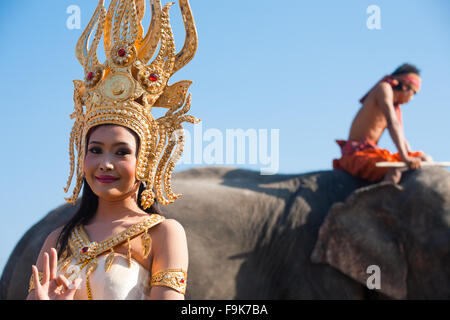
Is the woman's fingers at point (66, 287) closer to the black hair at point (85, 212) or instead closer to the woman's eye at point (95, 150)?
the black hair at point (85, 212)

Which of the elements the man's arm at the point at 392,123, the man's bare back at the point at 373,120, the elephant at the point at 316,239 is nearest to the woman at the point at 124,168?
the elephant at the point at 316,239

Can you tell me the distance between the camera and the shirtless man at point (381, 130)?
5.61 meters

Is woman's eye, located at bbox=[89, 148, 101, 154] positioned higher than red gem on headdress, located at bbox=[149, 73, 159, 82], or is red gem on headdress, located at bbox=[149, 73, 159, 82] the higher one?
red gem on headdress, located at bbox=[149, 73, 159, 82]

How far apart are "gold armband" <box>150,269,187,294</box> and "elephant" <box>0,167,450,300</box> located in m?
2.98

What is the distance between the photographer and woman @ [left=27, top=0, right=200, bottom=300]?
6.80 ft

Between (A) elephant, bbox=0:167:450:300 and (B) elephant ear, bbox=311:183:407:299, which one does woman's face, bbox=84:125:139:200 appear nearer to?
(A) elephant, bbox=0:167:450:300

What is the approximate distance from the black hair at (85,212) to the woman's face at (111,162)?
62mm

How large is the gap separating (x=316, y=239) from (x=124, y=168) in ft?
12.2

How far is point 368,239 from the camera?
543 cm

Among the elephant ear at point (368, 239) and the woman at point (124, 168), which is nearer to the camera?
the woman at point (124, 168)

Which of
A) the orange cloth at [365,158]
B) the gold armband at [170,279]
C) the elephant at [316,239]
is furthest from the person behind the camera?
the orange cloth at [365,158]

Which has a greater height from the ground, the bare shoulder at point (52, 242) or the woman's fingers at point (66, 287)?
the bare shoulder at point (52, 242)

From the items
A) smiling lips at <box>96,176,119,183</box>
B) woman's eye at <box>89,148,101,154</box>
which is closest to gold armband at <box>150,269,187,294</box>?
smiling lips at <box>96,176,119,183</box>
